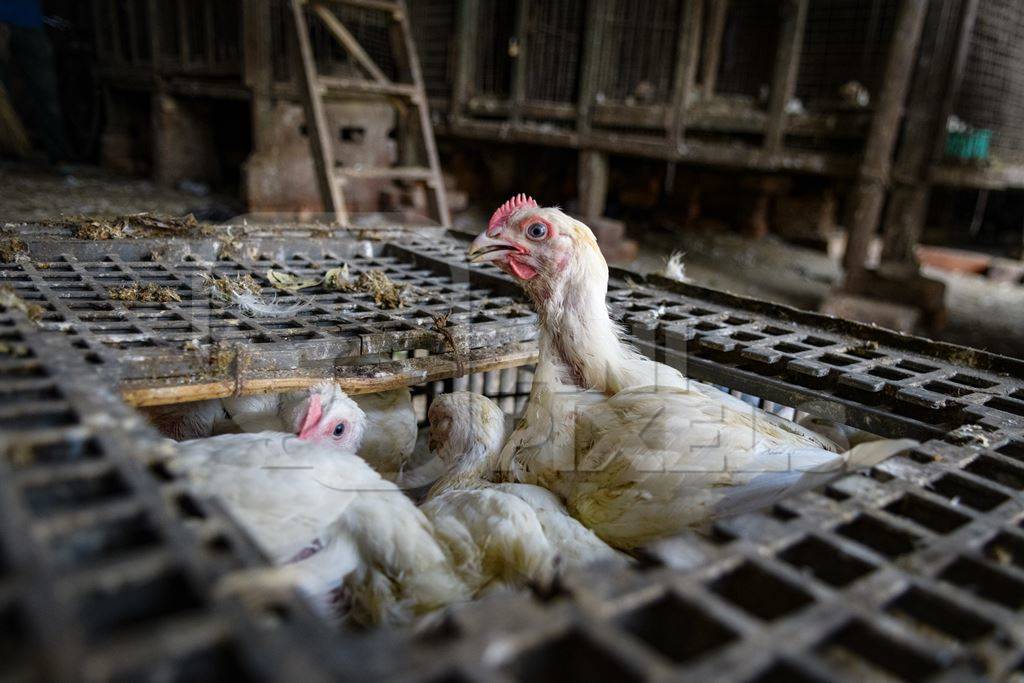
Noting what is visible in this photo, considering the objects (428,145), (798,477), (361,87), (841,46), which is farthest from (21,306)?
(841,46)

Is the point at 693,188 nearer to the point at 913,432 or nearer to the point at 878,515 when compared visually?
the point at 913,432

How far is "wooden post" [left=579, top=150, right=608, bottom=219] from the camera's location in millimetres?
9227

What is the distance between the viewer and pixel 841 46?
11.1 m

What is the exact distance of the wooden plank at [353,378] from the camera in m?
2.03

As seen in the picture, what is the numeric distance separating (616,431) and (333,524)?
3.05 feet

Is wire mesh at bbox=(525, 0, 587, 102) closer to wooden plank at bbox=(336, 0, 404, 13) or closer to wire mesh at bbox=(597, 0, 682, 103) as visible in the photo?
wire mesh at bbox=(597, 0, 682, 103)

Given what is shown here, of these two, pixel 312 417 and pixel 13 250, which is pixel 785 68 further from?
pixel 13 250

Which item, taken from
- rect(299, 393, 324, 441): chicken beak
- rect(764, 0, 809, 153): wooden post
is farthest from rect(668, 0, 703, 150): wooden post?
rect(299, 393, 324, 441): chicken beak

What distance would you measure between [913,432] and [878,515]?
920 mm

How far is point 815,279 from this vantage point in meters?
9.54

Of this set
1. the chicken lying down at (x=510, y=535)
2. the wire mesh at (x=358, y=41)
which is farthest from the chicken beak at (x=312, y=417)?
the wire mesh at (x=358, y=41)

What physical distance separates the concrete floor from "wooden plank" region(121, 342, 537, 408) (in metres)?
5.12

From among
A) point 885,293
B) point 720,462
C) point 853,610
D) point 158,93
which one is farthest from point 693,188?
point 853,610

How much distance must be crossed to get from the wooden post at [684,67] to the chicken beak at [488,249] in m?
6.21
